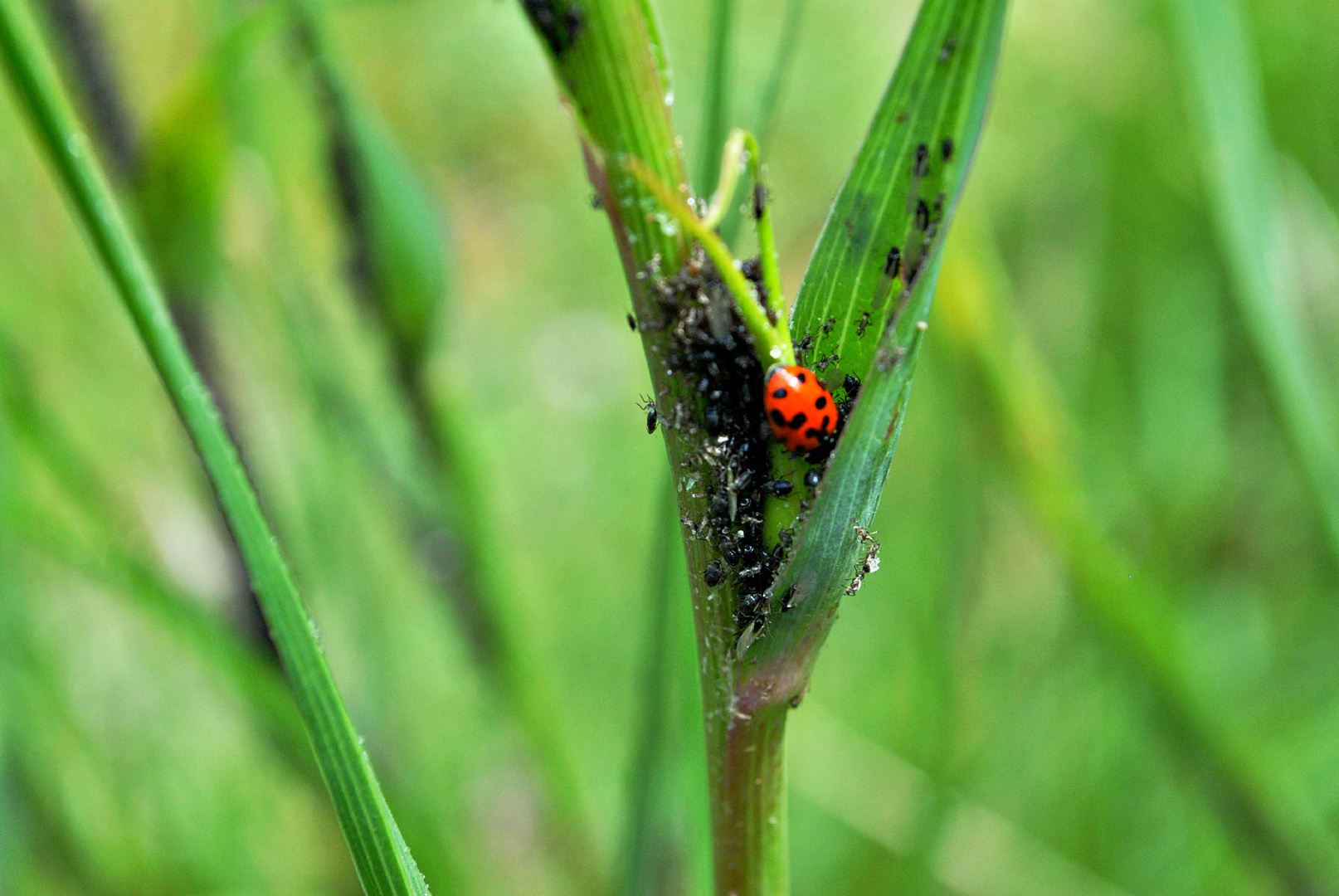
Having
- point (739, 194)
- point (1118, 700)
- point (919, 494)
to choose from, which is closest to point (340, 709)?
point (739, 194)

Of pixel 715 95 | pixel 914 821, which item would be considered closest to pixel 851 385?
pixel 715 95

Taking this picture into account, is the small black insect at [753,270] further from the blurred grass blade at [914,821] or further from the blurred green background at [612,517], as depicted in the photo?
the blurred grass blade at [914,821]

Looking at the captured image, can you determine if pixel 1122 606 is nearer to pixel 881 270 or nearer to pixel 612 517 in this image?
pixel 881 270

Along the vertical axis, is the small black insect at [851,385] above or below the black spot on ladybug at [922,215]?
below

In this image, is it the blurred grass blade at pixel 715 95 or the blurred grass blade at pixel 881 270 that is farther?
the blurred grass blade at pixel 715 95

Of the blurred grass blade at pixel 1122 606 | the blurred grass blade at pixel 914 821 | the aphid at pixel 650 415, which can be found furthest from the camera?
the blurred grass blade at pixel 914 821

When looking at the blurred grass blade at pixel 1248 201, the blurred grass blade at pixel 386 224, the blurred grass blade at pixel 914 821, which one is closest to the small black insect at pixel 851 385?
the blurred grass blade at pixel 1248 201

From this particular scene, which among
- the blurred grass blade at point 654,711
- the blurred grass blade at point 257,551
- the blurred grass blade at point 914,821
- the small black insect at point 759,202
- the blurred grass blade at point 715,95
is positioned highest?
the blurred grass blade at point 715,95
